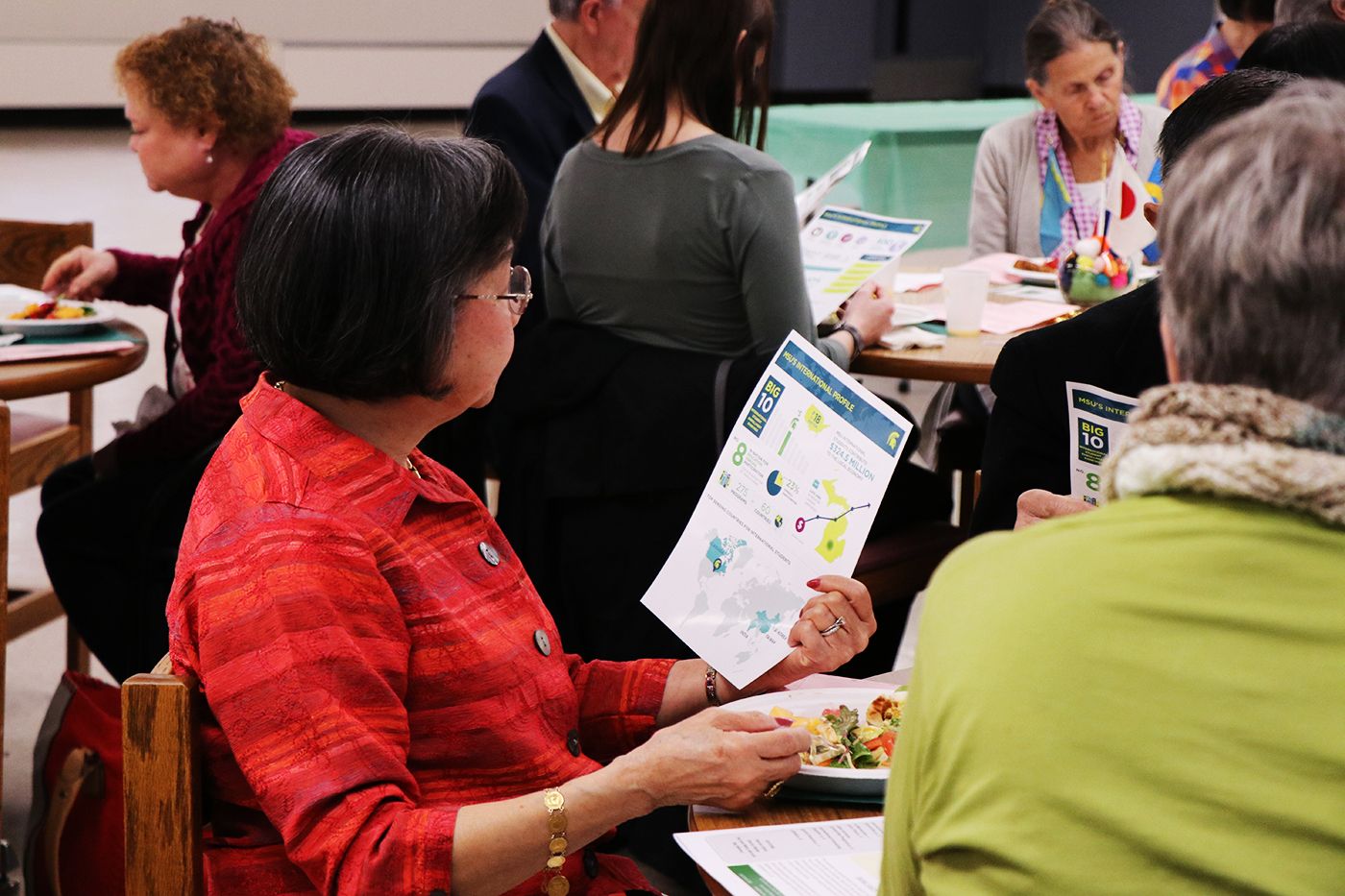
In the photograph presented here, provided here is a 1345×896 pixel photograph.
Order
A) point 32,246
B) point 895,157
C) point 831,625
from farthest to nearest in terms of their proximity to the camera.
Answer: point 895,157 → point 32,246 → point 831,625

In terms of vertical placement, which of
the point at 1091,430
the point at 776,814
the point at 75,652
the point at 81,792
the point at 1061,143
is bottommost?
the point at 75,652

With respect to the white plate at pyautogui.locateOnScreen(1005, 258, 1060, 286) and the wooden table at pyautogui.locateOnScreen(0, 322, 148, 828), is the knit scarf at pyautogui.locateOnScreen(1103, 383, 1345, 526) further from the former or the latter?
the white plate at pyautogui.locateOnScreen(1005, 258, 1060, 286)

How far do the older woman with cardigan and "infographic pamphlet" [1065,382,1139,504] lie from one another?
2.63 m

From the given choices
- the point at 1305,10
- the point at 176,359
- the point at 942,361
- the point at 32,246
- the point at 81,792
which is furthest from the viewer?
the point at 32,246

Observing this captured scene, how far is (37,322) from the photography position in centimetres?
331

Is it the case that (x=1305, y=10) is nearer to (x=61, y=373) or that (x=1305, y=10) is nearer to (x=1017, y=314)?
(x=1017, y=314)

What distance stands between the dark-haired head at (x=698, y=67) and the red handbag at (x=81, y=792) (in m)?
1.42

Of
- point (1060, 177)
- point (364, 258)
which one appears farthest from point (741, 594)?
point (1060, 177)

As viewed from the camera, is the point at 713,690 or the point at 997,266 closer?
the point at 713,690

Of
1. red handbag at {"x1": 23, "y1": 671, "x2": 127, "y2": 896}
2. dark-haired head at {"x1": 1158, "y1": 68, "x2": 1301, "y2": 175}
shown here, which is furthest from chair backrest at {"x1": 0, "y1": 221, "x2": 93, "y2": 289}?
dark-haired head at {"x1": 1158, "y1": 68, "x2": 1301, "y2": 175}

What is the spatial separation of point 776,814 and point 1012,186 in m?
3.17

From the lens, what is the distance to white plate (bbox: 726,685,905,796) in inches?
56.2

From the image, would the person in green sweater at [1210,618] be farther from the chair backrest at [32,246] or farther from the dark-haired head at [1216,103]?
the chair backrest at [32,246]

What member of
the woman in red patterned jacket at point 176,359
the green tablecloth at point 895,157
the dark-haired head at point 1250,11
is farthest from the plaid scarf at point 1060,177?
the green tablecloth at point 895,157
